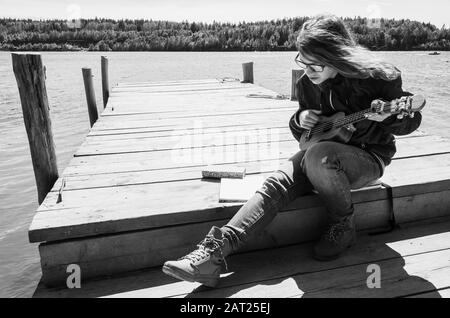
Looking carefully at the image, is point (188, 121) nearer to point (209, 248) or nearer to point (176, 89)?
point (209, 248)

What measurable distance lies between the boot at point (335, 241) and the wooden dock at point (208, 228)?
0.06 m

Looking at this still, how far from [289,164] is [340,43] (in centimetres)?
79

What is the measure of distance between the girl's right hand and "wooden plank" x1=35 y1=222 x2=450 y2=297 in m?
0.81

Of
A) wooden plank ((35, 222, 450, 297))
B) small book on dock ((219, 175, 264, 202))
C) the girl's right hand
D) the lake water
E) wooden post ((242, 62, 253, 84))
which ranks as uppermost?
the girl's right hand

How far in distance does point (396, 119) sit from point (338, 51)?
504mm

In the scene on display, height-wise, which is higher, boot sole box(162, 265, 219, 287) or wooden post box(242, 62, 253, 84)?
wooden post box(242, 62, 253, 84)

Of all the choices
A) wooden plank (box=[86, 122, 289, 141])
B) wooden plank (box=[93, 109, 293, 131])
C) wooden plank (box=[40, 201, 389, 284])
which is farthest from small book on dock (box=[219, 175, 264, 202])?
wooden plank (box=[93, 109, 293, 131])

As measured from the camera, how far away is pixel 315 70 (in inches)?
102

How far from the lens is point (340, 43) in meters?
2.48

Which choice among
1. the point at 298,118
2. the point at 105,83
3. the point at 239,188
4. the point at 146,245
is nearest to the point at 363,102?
the point at 298,118

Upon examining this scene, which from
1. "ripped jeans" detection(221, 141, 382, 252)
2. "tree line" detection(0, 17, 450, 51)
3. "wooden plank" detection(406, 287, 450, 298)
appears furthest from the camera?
"tree line" detection(0, 17, 450, 51)

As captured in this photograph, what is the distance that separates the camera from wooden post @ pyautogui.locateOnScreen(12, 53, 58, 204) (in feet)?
12.1
